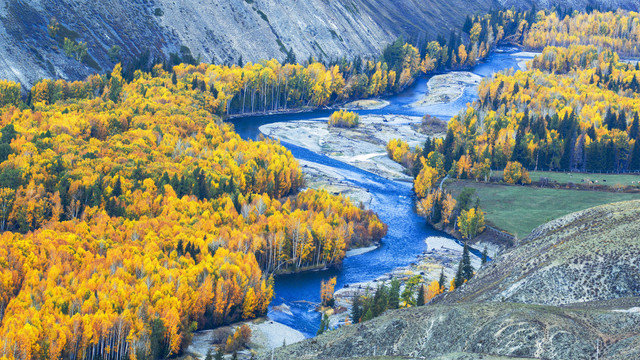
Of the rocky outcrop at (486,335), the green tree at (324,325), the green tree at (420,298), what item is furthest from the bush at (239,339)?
the green tree at (420,298)

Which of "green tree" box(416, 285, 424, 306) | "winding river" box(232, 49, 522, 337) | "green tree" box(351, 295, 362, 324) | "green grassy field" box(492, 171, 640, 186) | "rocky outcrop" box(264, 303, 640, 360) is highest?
"rocky outcrop" box(264, 303, 640, 360)

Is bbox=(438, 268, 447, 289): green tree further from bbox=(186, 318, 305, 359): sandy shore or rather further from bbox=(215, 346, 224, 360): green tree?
bbox=(215, 346, 224, 360): green tree

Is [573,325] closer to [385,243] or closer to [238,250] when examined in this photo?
[238,250]

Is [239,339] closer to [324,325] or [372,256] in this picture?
[324,325]

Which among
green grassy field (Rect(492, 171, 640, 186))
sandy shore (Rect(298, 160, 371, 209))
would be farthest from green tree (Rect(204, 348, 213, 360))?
green grassy field (Rect(492, 171, 640, 186))

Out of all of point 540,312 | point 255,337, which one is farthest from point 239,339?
point 540,312
